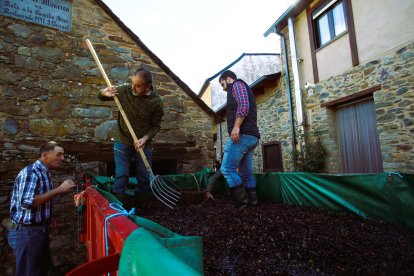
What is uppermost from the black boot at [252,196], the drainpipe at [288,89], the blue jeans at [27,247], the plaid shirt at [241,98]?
the drainpipe at [288,89]

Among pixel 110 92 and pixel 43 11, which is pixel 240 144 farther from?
pixel 43 11

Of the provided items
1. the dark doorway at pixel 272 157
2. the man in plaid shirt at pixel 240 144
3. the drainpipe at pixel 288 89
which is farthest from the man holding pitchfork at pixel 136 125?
the dark doorway at pixel 272 157

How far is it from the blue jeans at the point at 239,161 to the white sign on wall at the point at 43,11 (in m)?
3.33

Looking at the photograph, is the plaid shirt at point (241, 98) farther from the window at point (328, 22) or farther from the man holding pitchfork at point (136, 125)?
the window at point (328, 22)

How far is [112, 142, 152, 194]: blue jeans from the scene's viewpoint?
8.09ft

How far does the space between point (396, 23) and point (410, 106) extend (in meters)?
1.67

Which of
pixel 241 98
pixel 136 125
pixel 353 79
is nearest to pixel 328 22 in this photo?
pixel 353 79

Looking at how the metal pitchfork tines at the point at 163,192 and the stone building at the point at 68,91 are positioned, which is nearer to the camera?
the metal pitchfork tines at the point at 163,192

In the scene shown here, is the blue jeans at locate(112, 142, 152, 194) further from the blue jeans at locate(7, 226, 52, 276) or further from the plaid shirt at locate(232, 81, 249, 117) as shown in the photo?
the plaid shirt at locate(232, 81, 249, 117)

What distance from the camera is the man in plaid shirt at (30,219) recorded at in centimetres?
232

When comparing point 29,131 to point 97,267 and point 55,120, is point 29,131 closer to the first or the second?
point 55,120

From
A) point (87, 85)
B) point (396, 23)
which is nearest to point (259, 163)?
point (396, 23)

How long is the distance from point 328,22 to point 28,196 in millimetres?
7207

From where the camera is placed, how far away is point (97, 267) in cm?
62
